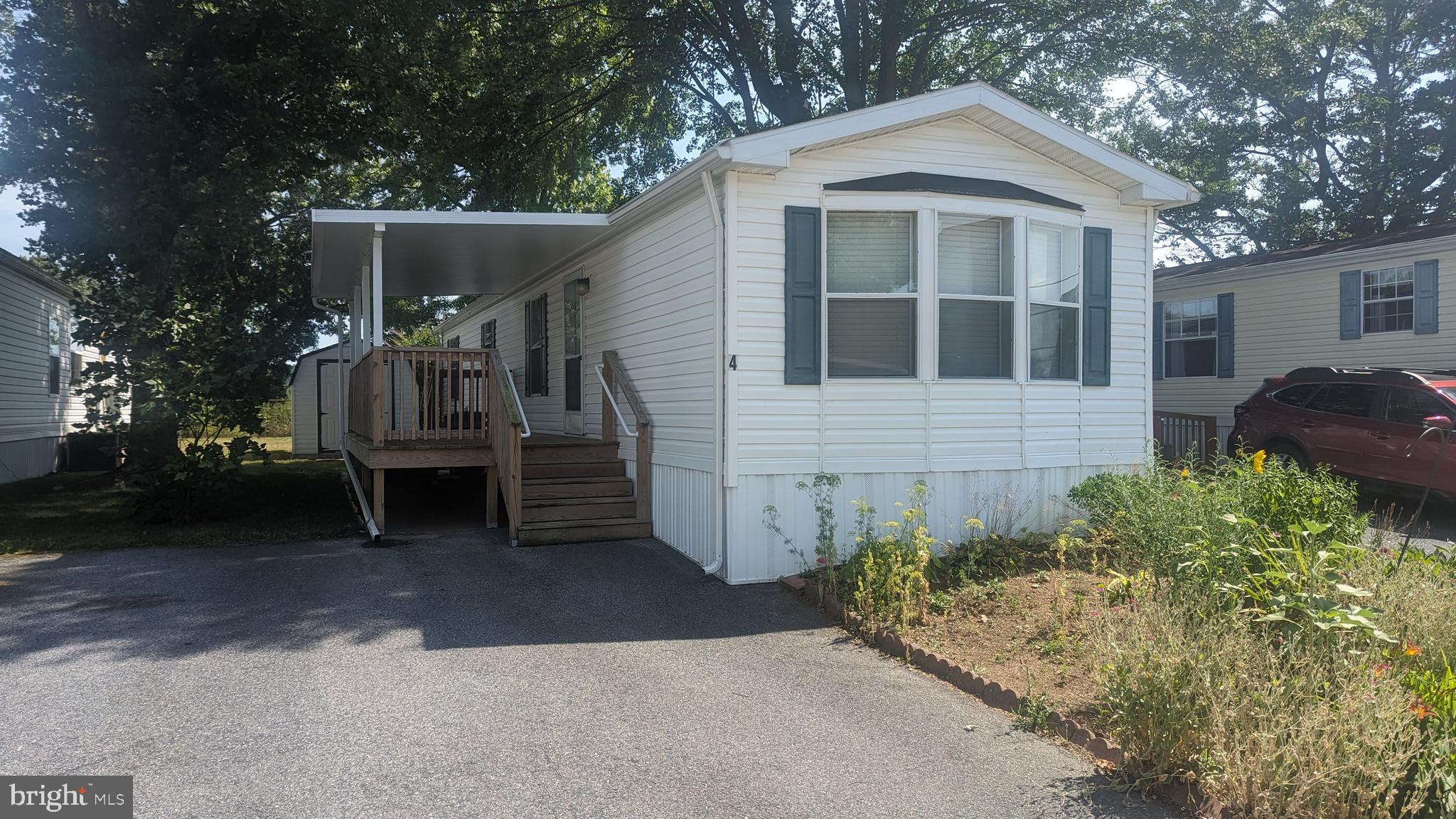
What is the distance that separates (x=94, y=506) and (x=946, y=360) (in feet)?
38.0

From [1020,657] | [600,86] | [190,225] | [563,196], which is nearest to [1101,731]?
[1020,657]

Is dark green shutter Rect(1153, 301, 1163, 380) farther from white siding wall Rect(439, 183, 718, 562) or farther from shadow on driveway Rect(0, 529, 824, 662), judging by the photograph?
shadow on driveway Rect(0, 529, 824, 662)

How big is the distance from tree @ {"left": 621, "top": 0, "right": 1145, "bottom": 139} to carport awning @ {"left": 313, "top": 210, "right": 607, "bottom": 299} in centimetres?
541

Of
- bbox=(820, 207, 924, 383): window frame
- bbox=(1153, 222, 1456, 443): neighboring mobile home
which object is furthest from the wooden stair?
bbox=(1153, 222, 1456, 443): neighboring mobile home

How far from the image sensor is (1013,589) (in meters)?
6.38

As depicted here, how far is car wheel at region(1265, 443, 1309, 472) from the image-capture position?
10734mm

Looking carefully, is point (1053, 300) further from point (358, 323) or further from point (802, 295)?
point (358, 323)

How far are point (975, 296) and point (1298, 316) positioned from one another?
30.4 ft

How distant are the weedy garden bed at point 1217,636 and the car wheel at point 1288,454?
465 centimetres

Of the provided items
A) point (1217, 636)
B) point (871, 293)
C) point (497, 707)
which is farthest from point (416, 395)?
point (1217, 636)

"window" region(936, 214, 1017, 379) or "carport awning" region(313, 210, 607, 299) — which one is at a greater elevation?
"carport awning" region(313, 210, 607, 299)

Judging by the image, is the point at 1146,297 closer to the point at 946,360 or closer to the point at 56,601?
the point at 946,360

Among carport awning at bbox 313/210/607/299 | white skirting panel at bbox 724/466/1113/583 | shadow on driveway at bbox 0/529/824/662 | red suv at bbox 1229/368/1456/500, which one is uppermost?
carport awning at bbox 313/210/607/299

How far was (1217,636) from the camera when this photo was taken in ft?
13.4
